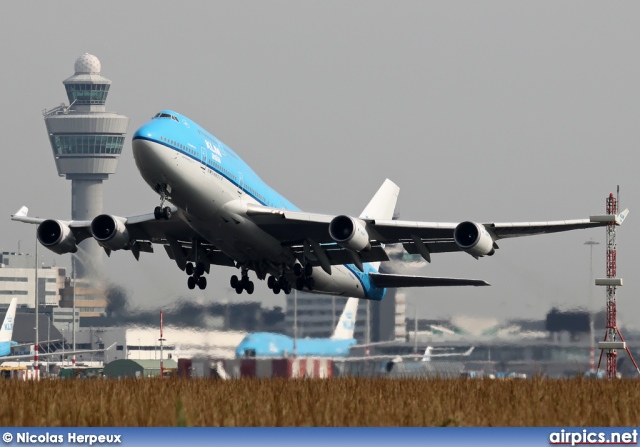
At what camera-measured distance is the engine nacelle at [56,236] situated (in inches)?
1811

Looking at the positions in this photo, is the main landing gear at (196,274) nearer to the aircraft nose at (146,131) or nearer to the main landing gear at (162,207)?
the main landing gear at (162,207)

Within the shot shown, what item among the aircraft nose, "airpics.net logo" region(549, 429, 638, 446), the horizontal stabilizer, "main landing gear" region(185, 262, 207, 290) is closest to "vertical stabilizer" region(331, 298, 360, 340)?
the horizontal stabilizer

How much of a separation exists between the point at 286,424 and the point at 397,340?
31723 millimetres

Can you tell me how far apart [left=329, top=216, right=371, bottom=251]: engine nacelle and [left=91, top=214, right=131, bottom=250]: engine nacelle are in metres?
7.91

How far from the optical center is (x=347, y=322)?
5769 centimetres

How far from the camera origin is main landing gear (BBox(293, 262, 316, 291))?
1841 inches

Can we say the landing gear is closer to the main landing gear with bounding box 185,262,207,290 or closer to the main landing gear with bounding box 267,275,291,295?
the main landing gear with bounding box 185,262,207,290

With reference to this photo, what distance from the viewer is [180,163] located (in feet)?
128

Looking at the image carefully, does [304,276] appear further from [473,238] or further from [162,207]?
[162,207]

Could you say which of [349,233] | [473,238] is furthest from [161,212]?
[473,238]

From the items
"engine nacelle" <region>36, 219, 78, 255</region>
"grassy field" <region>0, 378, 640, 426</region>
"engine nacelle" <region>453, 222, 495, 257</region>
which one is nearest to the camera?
"grassy field" <region>0, 378, 640, 426</region>

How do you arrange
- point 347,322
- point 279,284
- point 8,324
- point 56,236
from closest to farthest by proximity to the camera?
point 56,236
point 279,284
point 347,322
point 8,324

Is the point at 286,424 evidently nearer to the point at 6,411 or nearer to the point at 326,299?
the point at 6,411

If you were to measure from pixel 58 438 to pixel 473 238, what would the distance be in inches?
961
